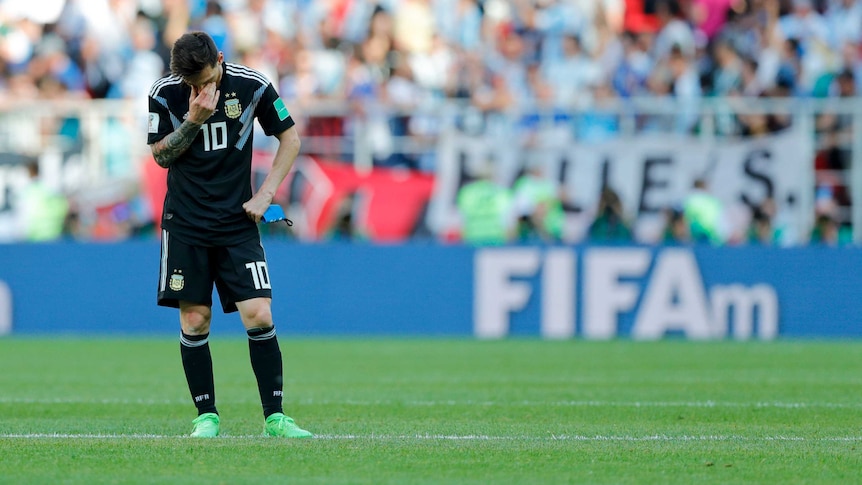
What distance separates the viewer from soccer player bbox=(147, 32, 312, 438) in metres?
7.68

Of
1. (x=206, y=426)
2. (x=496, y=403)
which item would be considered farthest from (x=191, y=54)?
(x=496, y=403)

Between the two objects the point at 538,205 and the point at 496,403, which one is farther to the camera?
the point at 538,205

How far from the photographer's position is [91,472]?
20.6 ft

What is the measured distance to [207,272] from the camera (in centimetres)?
775

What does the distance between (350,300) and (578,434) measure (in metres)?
10.7

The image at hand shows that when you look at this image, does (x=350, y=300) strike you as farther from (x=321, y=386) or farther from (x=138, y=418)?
(x=138, y=418)

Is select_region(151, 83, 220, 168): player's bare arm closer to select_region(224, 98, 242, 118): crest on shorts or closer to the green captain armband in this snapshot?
select_region(224, 98, 242, 118): crest on shorts

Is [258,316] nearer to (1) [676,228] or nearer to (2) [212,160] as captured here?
(2) [212,160]

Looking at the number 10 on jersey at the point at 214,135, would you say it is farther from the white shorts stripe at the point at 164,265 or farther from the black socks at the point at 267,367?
the black socks at the point at 267,367

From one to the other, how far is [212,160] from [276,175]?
345 millimetres

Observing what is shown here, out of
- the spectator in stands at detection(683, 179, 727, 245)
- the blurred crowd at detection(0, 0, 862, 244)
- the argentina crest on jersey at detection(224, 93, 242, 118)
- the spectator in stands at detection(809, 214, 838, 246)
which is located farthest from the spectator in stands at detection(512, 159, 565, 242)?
the argentina crest on jersey at detection(224, 93, 242, 118)

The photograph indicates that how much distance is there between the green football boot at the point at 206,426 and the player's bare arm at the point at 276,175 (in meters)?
1.05

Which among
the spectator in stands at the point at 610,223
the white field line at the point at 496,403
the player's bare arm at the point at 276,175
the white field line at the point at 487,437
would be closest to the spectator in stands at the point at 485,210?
the spectator in stands at the point at 610,223

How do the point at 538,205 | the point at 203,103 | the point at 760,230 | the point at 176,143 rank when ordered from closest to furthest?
the point at 203,103 → the point at 176,143 → the point at 760,230 → the point at 538,205
